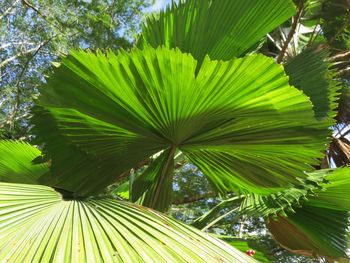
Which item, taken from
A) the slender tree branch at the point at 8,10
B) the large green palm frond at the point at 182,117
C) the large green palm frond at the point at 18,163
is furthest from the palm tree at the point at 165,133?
the slender tree branch at the point at 8,10

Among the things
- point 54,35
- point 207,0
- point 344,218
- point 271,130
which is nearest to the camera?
point 271,130

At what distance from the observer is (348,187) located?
199 cm

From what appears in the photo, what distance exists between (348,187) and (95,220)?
1.33 m

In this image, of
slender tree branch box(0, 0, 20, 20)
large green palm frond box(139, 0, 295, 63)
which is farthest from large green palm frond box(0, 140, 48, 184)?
slender tree branch box(0, 0, 20, 20)

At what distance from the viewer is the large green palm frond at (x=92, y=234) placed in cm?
91

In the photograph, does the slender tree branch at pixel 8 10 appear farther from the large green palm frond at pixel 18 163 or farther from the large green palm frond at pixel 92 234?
the large green palm frond at pixel 92 234

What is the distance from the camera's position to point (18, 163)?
234cm

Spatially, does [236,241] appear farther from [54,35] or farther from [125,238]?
[54,35]

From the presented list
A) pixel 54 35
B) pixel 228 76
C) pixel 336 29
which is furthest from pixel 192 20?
pixel 54 35

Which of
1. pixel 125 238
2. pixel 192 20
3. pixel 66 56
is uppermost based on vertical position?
pixel 192 20

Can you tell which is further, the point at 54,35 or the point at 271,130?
the point at 54,35

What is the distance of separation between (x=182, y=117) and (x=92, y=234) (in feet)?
1.86

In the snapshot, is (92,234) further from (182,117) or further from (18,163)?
(18,163)

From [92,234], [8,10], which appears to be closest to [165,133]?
[92,234]
